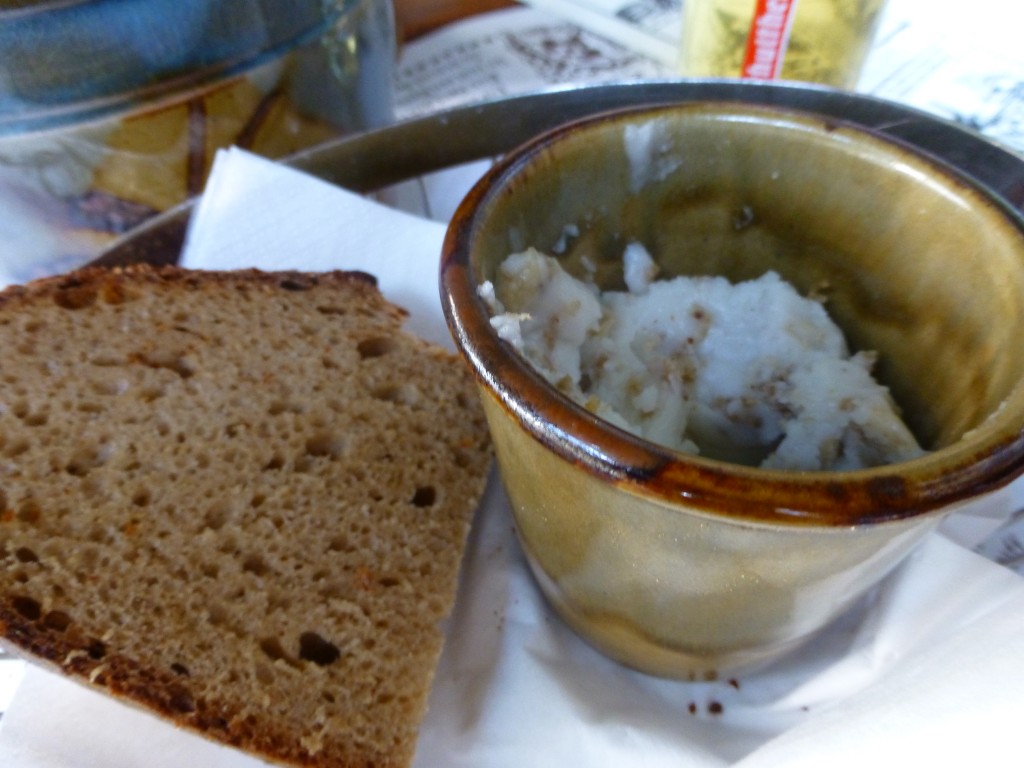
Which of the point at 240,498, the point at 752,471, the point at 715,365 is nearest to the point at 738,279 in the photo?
the point at 715,365

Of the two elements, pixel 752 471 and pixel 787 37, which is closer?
pixel 752 471

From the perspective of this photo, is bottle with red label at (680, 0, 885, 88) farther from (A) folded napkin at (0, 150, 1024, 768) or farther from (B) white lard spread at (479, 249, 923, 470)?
(A) folded napkin at (0, 150, 1024, 768)

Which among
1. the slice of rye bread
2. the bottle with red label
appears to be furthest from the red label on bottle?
the slice of rye bread

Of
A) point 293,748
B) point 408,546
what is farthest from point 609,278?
point 293,748

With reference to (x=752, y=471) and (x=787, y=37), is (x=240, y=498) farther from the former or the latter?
(x=787, y=37)

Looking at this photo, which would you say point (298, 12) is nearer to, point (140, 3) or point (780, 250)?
point (140, 3)
